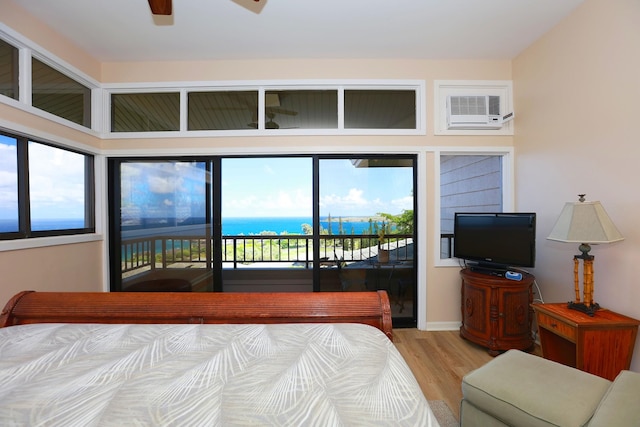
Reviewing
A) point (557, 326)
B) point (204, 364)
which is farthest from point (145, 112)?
point (557, 326)

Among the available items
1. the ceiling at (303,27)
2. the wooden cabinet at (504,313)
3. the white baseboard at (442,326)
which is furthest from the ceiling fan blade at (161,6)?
the white baseboard at (442,326)

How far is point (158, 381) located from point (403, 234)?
9.13 feet

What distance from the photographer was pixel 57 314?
1699mm

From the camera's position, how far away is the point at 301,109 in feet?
10.3

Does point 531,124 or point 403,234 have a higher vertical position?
point 531,124

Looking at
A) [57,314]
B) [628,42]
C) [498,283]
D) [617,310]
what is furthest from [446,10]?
[57,314]

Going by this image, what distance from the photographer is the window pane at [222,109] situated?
3.14 m

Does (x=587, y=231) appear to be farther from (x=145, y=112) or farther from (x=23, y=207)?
(x=23, y=207)

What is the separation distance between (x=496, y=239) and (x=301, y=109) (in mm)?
2447

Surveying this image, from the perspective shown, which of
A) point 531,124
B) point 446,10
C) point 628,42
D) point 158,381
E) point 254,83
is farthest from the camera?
point 254,83

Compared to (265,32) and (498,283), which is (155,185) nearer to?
(265,32)

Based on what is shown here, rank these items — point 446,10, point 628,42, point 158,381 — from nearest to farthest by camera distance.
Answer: point 158,381
point 628,42
point 446,10

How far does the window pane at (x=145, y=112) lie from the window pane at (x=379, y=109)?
198cm

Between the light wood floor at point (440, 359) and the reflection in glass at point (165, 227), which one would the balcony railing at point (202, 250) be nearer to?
the reflection in glass at point (165, 227)
